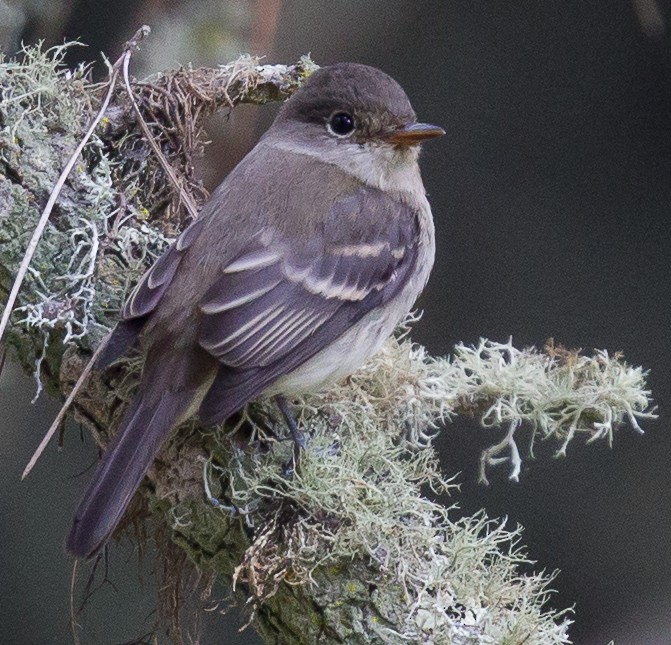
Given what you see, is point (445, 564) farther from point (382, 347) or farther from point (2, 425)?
point (2, 425)

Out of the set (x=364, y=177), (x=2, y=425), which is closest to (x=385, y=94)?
(x=364, y=177)

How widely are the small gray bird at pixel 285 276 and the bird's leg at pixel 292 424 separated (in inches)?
1.1

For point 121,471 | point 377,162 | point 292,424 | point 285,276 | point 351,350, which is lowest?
point 121,471

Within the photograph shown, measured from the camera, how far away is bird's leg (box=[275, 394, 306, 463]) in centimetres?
218

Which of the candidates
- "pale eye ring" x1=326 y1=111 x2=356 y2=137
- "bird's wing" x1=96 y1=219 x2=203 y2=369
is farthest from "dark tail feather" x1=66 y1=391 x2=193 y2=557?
"pale eye ring" x1=326 y1=111 x2=356 y2=137

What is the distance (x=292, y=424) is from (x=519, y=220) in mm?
1647

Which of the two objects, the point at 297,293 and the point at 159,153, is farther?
the point at 159,153

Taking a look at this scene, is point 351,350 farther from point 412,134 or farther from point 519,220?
point 519,220

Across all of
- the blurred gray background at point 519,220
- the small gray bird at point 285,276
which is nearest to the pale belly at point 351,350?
the small gray bird at point 285,276

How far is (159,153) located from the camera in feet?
8.79

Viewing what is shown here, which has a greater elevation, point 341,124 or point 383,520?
point 341,124

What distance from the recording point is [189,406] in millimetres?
2164

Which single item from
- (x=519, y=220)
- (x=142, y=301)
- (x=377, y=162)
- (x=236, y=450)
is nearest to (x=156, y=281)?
(x=142, y=301)

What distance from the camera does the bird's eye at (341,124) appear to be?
8.93 feet
